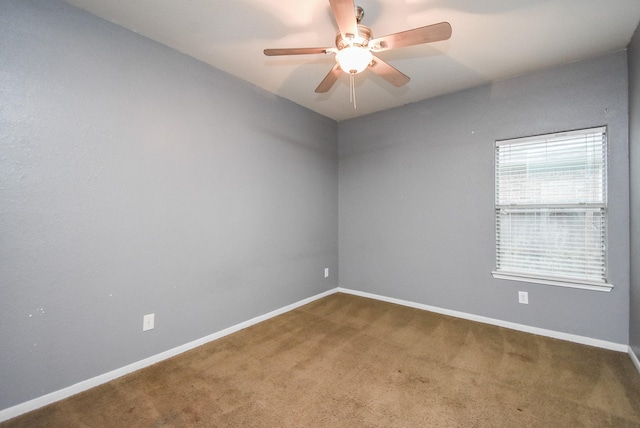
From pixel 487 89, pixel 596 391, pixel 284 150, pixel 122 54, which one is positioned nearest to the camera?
pixel 596 391

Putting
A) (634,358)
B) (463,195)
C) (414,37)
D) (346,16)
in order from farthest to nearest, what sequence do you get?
(463,195), (634,358), (414,37), (346,16)

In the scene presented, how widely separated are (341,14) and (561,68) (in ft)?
8.30

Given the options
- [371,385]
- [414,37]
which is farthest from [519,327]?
[414,37]

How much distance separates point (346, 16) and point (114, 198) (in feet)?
6.51

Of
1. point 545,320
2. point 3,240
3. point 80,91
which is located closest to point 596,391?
point 545,320

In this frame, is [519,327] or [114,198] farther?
[519,327]

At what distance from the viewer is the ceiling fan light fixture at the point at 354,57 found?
1.60 meters

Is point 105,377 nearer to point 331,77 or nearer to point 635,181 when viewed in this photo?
point 331,77

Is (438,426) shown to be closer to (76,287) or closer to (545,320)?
(545,320)

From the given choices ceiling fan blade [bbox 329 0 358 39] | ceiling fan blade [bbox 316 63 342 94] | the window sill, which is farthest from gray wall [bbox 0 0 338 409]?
the window sill

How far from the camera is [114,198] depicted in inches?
78.6

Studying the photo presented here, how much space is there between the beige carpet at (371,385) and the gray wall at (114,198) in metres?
0.34

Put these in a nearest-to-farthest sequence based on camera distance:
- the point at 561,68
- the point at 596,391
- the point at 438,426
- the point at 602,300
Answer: the point at 438,426 → the point at 596,391 → the point at 602,300 → the point at 561,68

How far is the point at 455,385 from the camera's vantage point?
1896mm
